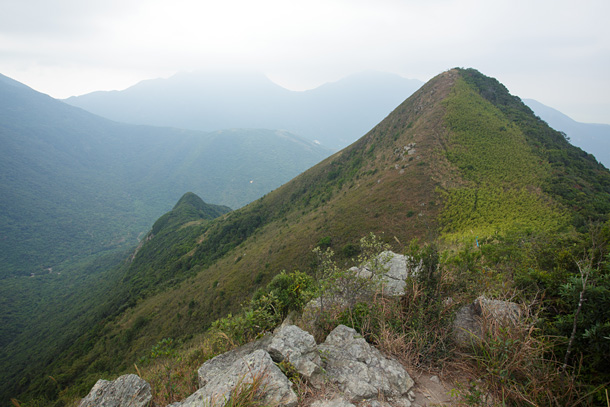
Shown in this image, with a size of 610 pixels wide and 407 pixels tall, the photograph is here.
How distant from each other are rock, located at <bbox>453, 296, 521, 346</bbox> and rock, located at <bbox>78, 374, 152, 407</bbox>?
5062mm

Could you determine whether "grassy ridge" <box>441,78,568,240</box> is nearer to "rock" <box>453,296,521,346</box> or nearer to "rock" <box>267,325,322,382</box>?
"rock" <box>453,296,521,346</box>

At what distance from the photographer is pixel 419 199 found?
22.7m

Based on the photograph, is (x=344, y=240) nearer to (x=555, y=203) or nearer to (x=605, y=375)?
(x=555, y=203)

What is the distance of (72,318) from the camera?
50938 millimetres

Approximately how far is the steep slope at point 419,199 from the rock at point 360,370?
12.1 m

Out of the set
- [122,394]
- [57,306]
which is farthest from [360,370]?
[57,306]

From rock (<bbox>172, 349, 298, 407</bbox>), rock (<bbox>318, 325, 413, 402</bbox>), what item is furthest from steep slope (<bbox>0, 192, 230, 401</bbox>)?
rock (<bbox>318, 325, 413, 402</bbox>)

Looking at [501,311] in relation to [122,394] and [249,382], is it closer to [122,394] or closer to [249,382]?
[249,382]

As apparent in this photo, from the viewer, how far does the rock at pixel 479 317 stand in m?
3.44

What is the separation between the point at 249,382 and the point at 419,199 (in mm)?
22873

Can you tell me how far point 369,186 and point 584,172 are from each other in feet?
62.0

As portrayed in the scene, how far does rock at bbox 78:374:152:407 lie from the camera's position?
391cm

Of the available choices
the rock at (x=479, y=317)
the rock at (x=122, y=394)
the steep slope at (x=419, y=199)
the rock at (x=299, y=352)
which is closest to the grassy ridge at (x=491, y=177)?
the steep slope at (x=419, y=199)

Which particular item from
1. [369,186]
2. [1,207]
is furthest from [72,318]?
[1,207]
